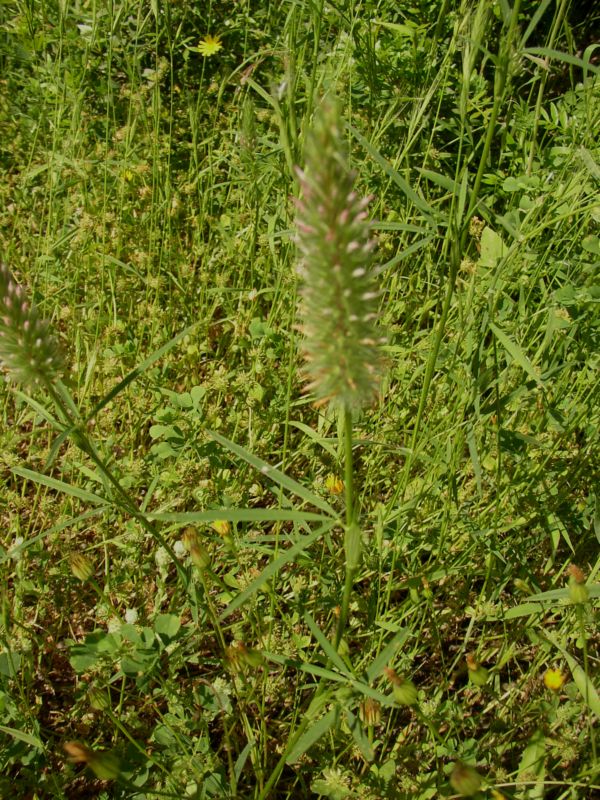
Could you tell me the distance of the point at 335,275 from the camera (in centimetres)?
104

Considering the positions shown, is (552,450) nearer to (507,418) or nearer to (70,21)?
(507,418)

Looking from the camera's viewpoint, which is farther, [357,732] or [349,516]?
[357,732]

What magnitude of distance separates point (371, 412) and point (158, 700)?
1324mm

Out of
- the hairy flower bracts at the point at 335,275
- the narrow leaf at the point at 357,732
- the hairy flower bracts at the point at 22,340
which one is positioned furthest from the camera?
the narrow leaf at the point at 357,732

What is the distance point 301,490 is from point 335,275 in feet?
1.65

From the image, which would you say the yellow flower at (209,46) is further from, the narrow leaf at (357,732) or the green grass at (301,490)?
the narrow leaf at (357,732)

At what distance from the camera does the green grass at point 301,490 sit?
168 cm

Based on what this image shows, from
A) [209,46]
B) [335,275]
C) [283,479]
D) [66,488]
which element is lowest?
[66,488]

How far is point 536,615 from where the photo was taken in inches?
81.4

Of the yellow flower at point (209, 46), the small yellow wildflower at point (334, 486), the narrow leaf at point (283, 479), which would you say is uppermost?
the yellow flower at point (209, 46)

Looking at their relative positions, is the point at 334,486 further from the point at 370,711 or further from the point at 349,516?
the point at 349,516

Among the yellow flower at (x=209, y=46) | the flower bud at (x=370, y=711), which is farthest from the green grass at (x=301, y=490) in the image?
the yellow flower at (x=209, y=46)

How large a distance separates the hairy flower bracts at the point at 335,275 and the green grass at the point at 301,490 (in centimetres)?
31

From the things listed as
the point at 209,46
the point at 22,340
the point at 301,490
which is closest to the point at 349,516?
the point at 301,490
